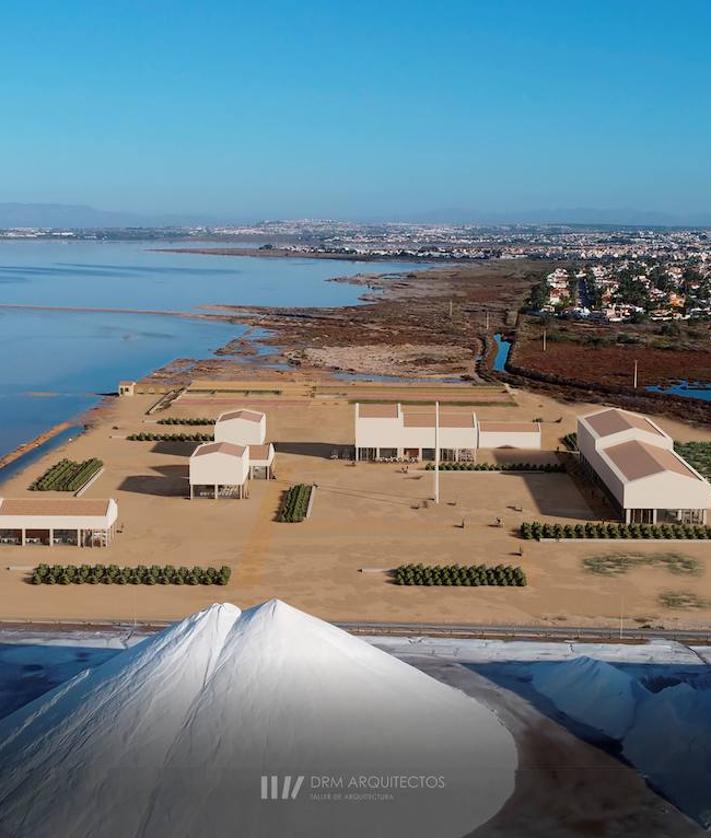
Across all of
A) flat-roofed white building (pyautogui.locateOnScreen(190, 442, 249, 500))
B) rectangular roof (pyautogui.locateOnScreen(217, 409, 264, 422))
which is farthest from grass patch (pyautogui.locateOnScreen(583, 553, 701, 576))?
rectangular roof (pyautogui.locateOnScreen(217, 409, 264, 422))

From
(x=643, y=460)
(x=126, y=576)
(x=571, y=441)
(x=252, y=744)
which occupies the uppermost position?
(x=643, y=460)

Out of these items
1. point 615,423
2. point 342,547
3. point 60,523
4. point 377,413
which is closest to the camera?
point 342,547

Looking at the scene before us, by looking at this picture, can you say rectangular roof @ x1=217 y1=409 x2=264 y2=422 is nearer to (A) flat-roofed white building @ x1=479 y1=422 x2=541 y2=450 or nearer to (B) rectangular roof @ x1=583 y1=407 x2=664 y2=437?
(A) flat-roofed white building @ x1=479 y1=422 x2=541 y2=450

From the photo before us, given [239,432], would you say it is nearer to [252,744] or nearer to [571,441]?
[571,441]

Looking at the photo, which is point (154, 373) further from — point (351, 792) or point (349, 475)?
point (351, 792)

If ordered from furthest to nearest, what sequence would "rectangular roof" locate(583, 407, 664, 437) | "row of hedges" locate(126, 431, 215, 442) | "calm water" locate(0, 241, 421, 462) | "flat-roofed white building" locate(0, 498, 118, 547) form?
1. "calm water" locate(0, 241, 421, 462)
2. "row of hedges" locate(126, 431, 215, 442)
3. "rectangular roof" locate(583, 407, 664, 437)
4. "flat-roofed white building" locate(0, 498, 118, 547)

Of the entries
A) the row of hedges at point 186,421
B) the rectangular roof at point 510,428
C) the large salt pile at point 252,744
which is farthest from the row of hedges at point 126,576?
the row of hedges at point 186,421

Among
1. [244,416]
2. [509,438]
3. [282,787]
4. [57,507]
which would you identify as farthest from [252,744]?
[509,438]
